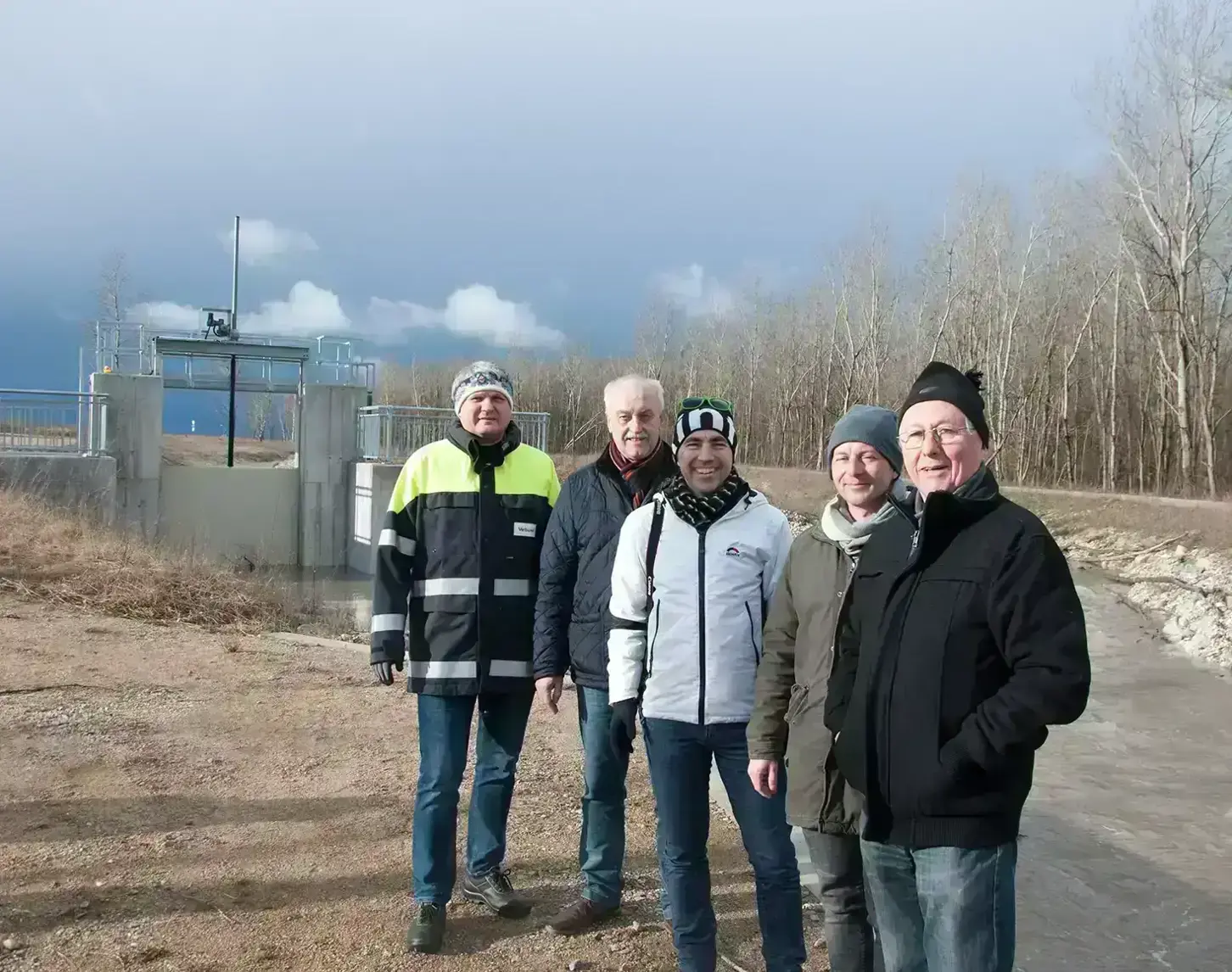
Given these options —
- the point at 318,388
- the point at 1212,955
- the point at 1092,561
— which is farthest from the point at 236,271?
the point at 1212,955

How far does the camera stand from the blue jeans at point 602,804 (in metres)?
3.48

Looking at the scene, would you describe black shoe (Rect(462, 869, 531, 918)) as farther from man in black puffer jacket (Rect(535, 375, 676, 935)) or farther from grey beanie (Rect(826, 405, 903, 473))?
grey beanie (Rect(826, 405, 903, 473))

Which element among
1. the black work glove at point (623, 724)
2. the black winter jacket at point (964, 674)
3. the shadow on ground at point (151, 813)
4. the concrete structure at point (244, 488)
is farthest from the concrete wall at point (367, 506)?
the black winter jacket at point (964, 674)

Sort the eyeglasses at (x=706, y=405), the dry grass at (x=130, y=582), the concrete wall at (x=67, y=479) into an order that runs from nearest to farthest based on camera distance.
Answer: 1. the eyeglasses at (x=706, y=405)
2. the dry grass at (x=130, y=582)
3. the concrete wall at (x=67, y=479)

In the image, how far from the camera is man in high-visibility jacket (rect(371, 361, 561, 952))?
3479 millimetres

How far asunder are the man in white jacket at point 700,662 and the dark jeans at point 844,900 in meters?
0.16

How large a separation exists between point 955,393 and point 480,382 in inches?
73.1

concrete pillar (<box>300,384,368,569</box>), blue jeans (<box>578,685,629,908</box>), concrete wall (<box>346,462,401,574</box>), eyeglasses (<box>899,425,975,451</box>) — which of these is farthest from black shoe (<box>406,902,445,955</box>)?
concrete pillar (<box>300,384,368,569</box>)

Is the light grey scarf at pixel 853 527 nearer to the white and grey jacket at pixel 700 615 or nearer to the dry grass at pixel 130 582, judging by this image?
the white and grey jacket at pixel 700 615

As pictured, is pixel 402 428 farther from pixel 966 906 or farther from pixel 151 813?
pixel 966 906

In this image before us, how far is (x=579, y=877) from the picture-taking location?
13.0 feet

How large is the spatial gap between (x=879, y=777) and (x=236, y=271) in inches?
981

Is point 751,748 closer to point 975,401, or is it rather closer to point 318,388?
point 975,401

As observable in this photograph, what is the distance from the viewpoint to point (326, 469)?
2044 centimetres
